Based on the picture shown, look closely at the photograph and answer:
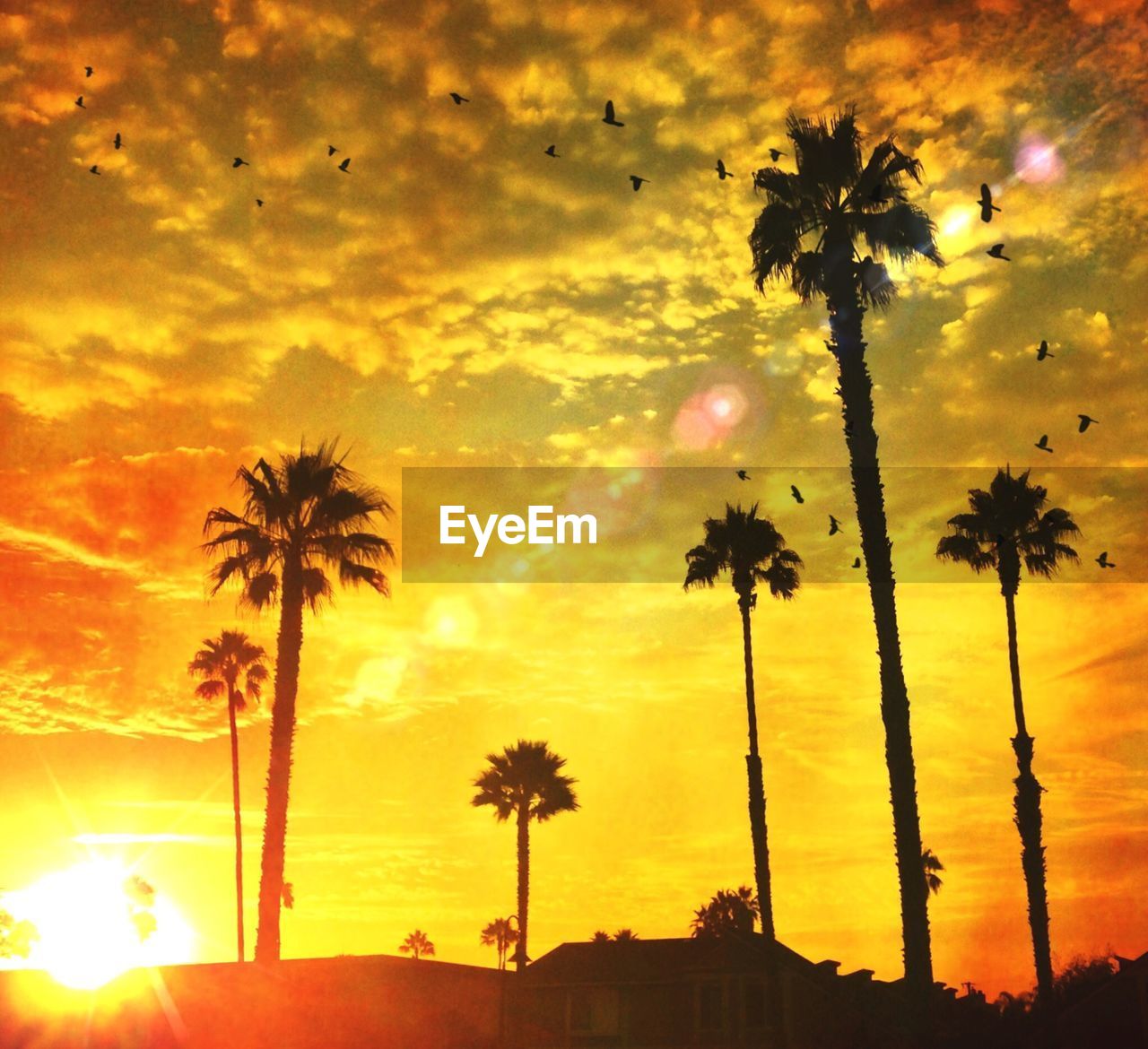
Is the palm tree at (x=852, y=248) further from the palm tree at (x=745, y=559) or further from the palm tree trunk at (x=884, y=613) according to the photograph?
the palm tree at (x=745, y=559)

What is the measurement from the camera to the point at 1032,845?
42.4 metres

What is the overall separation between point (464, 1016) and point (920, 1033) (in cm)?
2345

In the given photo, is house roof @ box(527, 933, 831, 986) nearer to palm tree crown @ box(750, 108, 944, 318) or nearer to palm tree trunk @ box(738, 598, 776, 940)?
palm tree trunk @ box(738, 598, 776, 940)

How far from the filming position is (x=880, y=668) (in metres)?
25.4

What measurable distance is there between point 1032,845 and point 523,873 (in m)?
23.7

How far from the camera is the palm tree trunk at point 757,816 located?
133ft

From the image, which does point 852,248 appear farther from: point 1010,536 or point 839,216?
point 1010,536

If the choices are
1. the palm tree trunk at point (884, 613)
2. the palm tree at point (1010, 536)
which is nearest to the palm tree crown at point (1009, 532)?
the palm tree at point (1010, 536)

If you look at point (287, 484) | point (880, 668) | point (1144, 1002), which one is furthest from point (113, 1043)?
point (1144, 1002)

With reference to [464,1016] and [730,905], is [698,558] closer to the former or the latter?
[464,1016]

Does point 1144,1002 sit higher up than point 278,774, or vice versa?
point 278,774

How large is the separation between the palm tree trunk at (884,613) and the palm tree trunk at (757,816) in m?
16.3

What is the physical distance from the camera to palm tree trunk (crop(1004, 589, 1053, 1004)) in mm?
41406

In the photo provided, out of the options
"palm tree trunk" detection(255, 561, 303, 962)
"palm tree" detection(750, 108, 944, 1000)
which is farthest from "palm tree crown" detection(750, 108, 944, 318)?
"palm tree trunk" detection(255, 561, 303, 962)
